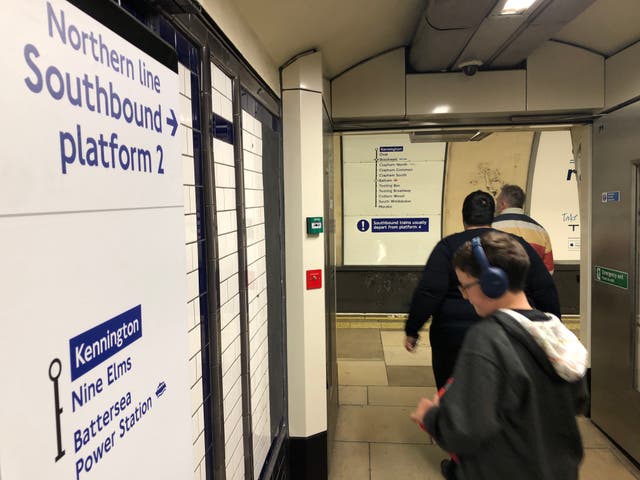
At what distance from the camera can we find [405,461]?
331 centimetres

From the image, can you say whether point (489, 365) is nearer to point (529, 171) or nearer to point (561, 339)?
point (561, 339)

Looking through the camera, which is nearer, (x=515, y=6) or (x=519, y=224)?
(x=515, y=6)

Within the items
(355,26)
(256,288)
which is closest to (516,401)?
(256,288)

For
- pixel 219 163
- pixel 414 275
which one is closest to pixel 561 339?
pixel 219 163

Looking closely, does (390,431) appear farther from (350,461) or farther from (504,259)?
(504,259)

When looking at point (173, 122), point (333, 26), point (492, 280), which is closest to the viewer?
point (173, 122)

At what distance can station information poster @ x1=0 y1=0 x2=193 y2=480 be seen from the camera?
59cm

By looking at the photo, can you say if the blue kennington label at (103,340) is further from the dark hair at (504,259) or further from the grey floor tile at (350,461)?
the grey floor tile at (350,461)

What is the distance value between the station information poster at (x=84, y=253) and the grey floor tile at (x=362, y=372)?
12.7 ft

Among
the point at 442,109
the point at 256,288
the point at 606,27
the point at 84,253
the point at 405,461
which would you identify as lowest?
the point at 405,461

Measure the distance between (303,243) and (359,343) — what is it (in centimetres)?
355

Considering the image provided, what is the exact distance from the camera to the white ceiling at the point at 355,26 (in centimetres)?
207

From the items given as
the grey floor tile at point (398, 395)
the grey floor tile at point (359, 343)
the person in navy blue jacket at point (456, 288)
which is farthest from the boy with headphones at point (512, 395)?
the grey floor tile at point (359, 343)

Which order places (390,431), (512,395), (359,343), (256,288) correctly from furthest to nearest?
1. (359,343)
2. (390,431)
3. (256,288)
4. (512,395)
